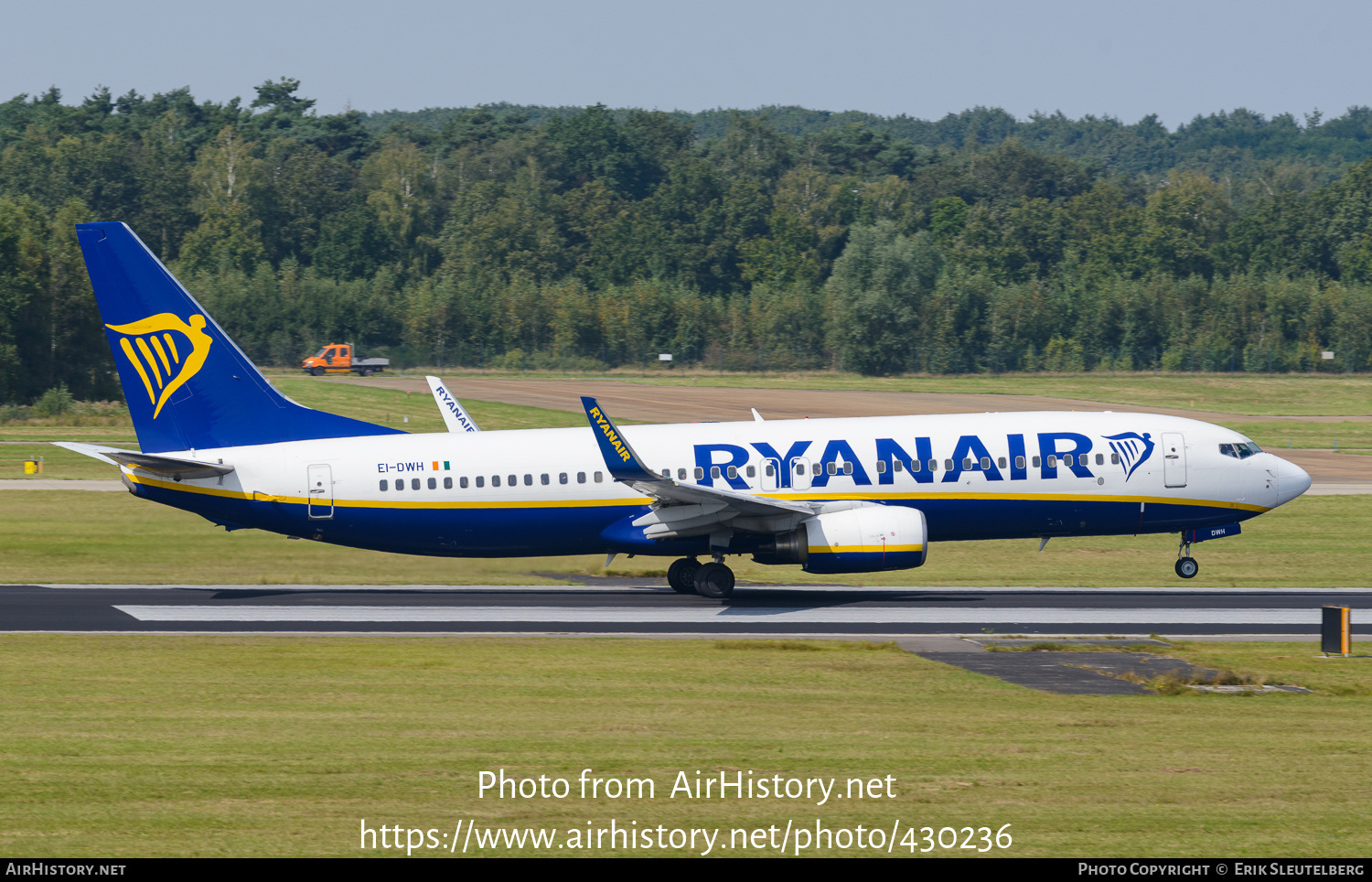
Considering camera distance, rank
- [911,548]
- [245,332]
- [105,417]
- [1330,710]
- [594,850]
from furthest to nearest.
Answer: [245,332] < [105,417] < [911,548] < [1330,710] < [594,850]

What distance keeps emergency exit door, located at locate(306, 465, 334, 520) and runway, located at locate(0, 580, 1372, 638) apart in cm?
234

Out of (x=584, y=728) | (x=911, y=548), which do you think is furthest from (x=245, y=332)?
(x=584, y=728)

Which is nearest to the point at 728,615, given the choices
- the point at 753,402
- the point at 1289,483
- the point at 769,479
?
the point at 769,479

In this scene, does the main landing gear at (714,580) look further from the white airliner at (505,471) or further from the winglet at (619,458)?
the winglet at (619,458)

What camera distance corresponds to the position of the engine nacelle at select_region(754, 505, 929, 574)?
1341 inches

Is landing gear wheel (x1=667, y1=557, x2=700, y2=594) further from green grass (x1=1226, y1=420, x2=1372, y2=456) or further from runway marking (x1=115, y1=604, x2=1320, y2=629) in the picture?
green grass (x1=1226, y1=420, x2=1372, y2=456)

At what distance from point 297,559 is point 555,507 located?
7115 mm

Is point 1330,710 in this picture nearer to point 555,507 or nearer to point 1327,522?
point 555,507

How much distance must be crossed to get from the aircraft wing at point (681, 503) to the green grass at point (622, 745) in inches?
237

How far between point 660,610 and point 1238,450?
1638cm

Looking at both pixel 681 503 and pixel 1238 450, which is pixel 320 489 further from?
pixel 1238 450

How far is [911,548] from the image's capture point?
34156mm

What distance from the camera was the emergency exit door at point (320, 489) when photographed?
118 feet

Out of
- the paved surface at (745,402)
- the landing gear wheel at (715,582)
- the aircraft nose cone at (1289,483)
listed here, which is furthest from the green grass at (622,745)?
the paved surface at (745,402)
